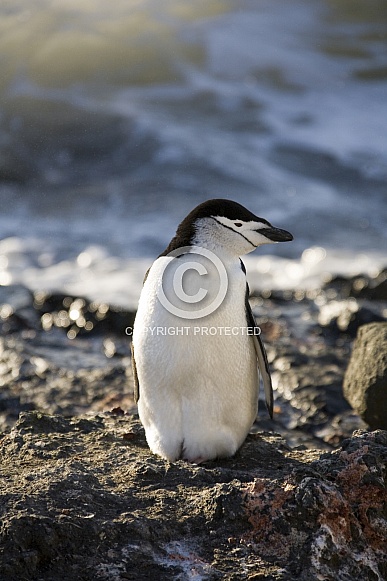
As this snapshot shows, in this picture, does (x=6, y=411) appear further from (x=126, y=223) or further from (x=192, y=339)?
(x=126, y=223)

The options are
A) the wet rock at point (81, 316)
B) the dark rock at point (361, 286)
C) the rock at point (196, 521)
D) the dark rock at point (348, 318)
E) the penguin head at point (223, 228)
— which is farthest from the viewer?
the dark rock at point (361, 286)

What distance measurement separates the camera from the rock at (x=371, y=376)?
4.35 m

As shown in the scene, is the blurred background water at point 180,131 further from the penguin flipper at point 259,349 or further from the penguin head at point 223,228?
the penguin head at point 223,228

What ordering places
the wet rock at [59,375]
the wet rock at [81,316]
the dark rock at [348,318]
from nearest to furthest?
1. the wet rock at [59,375]
2. the dark rock at [348,318]
3. the wet rock at [81,316]

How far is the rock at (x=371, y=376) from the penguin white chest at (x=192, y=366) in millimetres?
973

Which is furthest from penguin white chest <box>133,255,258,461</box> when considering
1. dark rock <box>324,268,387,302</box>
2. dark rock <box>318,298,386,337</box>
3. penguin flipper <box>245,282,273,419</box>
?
dark rock <box>324,268,387,302</box>

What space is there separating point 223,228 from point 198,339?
20.7 inches

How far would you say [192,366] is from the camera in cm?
356

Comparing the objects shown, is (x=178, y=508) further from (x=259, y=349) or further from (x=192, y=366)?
(x=259, y=349)

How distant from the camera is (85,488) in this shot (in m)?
3.02

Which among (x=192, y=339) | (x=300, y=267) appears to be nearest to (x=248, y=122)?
(x=300, y=267)

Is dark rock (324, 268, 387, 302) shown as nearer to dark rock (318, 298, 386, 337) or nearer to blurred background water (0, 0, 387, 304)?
blurred background water (0, 0, 387, 304)

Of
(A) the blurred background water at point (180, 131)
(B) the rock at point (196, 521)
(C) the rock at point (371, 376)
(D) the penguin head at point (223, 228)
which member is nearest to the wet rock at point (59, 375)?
(A) the blurred background water at point (180, 131)

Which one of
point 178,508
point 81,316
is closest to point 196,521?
point 178,508
